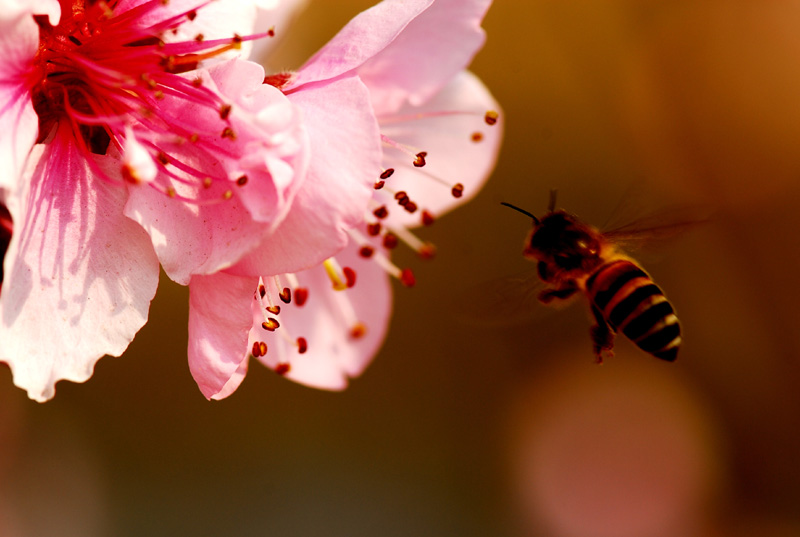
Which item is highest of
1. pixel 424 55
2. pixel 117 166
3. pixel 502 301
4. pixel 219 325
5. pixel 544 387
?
pixel 424 55

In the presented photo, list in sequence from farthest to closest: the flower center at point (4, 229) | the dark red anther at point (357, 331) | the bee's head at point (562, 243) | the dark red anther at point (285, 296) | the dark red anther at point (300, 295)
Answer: the dark red anther at point (357, 331) → the bee's head at point (562, 243) → the dark red anther at point (300, 295) → the dark red anther at point (285, 296) → the flower center at point (4, 229)

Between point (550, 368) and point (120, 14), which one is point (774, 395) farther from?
point (120, 14)

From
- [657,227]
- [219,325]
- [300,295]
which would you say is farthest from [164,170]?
[657,227]

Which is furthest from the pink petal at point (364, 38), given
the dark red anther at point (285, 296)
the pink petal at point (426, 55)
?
the dark red anther at point (285, 296)

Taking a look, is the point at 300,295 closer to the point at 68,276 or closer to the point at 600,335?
the point at 68,276

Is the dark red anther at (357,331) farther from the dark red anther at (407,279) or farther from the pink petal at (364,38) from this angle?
the pink petal at (364,38)

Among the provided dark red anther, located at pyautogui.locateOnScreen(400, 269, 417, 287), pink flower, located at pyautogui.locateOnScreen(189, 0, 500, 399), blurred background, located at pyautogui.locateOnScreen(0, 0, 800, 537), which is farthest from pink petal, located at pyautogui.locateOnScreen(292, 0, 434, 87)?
blurred background, located at pyautogui.locateOnScreen(0, 0, 800, 537)
